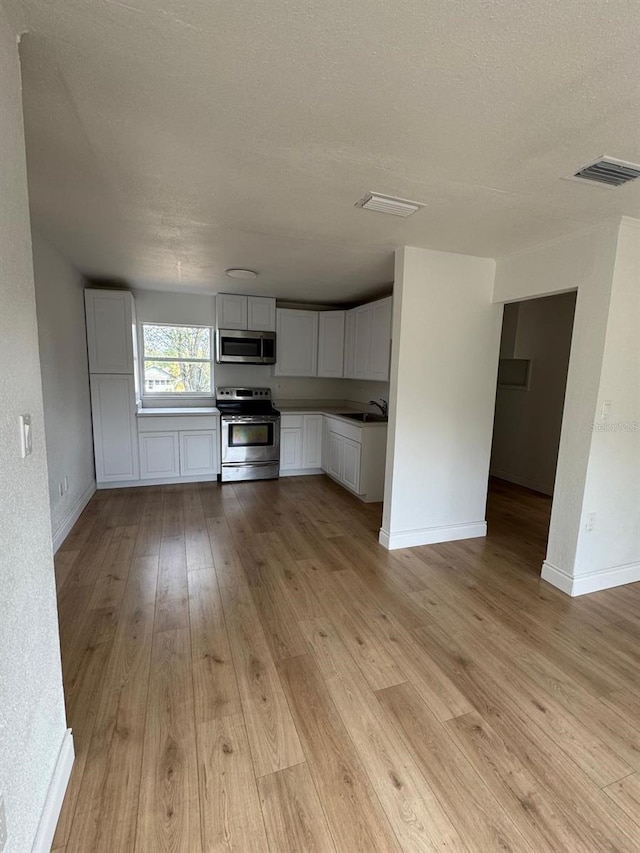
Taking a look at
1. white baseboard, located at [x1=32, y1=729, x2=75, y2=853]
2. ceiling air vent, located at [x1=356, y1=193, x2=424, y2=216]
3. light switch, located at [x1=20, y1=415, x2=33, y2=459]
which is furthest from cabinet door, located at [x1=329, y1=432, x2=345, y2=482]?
light switch, located at [x1=20, y1=415, x2=33, y2=459]

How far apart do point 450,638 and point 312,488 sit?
9.17ft

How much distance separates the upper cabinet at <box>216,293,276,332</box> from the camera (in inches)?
190

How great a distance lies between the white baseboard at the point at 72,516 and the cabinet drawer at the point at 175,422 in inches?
33.0

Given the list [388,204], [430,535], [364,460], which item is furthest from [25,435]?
[364,460]

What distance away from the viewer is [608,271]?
232 cm

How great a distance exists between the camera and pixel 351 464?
450 cm

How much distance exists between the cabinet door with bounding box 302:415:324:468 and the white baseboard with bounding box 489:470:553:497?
253 centimetres

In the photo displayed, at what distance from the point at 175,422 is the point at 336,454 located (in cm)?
199

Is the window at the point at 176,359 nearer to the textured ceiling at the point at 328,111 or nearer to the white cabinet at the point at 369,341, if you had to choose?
the white cabinet at the point at 369,341

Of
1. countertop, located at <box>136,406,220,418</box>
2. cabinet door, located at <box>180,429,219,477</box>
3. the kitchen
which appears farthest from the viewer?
cabinet door, located at <box>180,429,219,477</box>

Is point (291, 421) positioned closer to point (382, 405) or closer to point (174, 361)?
point (382, 405)

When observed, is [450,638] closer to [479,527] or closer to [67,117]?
[479,527]

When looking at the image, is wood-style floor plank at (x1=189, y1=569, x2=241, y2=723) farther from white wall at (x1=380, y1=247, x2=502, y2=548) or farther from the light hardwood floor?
white wall at (x1=380, y1=247, x2=502, y2=548)

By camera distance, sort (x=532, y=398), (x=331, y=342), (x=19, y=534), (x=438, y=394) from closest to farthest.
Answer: (x=19, y=534), (x=438, y=394), (x=532, y=398), (x=331, y=342)
